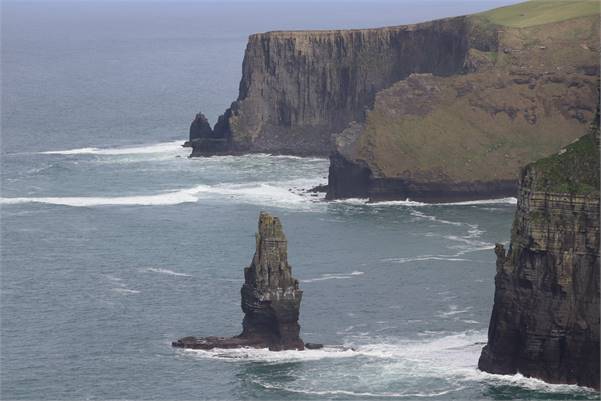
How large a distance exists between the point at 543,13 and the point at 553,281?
94.0 m

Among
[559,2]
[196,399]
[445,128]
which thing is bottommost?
[196,399]

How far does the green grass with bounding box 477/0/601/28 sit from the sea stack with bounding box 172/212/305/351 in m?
81.7

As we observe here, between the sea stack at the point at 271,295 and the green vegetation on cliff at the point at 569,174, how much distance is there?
15.1 metres

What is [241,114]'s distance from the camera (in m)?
198

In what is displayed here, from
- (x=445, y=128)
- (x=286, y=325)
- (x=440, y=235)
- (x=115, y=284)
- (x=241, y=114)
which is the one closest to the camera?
(x=286, y=325)

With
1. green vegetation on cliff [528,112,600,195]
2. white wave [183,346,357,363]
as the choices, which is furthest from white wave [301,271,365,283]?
green vegetation on cliff [528,112,600,195]

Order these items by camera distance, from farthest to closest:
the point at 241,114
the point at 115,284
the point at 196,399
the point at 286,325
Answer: the point at 241,114, the point at 115,284, the point at 286,325, the point at 196,399

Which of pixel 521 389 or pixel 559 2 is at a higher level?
pixel 559 2

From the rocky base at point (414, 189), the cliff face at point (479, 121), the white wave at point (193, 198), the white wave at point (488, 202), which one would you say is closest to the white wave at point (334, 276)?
the white wave at point (193, 198)

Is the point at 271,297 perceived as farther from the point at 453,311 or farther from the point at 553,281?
the point at 553,281

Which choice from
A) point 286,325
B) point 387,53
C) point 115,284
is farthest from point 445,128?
point 286,325

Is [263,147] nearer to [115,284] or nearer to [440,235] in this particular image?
[440,235]

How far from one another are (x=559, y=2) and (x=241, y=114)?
33.1 metres

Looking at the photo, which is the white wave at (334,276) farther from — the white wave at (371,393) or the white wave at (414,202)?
the white wave at (414,202)
